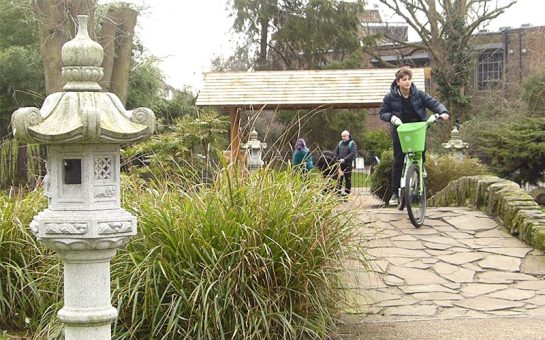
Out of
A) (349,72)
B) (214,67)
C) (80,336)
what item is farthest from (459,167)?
(214,67)

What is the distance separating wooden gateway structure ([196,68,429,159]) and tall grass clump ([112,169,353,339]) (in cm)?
1445

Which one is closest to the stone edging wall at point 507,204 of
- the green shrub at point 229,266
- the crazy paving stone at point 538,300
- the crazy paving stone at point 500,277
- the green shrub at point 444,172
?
the crazy paving stone at point 500,277

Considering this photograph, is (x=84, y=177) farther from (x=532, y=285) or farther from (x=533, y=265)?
(x=533, y=265)

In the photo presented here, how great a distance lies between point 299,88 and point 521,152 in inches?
234

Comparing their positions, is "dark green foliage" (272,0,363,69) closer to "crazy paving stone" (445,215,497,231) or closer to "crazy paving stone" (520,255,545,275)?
"crazy paving stone" (445,215,497,231)

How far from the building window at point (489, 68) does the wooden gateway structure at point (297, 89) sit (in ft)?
62.9

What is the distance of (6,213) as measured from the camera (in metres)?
6.27

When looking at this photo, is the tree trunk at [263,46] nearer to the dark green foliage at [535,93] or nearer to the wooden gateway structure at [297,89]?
the dark green foliage at [535,93]

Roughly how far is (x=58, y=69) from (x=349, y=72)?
427 inches

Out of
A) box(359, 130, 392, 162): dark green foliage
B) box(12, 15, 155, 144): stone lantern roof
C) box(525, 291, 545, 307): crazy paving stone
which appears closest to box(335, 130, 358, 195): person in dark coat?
box(525, 291, 545, 307): crazy paving stone

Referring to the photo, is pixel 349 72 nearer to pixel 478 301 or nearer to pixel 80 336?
pixel 478 301

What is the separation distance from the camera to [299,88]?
2144 centimetres

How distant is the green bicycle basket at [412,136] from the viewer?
865cm

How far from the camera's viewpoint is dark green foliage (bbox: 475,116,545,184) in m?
18.6
